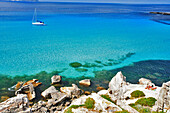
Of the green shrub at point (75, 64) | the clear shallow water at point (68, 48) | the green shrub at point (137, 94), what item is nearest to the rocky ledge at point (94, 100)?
the green shrub at point (137, 94)

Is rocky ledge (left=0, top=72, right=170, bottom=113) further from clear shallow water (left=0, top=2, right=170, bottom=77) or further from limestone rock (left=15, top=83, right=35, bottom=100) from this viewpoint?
clear shallow water (left=0, top=2, right=170, bottom=77)

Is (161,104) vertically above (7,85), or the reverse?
(161,104)

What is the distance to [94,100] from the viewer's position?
703 inches

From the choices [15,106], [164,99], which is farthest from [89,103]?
[164,99]

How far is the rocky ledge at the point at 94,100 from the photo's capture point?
674 inches

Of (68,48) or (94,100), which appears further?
(68,48)

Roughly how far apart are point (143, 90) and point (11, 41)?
55714 millimetres

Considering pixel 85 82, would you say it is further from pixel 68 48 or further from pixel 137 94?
pixel 68 48

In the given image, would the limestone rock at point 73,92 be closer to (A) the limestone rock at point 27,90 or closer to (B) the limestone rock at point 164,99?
(A) the limestone rock at point 27,90

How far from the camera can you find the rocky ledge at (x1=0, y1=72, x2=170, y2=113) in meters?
17.1

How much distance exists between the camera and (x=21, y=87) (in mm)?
30000

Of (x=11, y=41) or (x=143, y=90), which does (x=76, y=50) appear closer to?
(x=11, y=41)

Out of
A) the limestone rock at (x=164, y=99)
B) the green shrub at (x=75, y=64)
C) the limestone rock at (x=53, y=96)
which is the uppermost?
the limestone rock at (x=164, y=99)

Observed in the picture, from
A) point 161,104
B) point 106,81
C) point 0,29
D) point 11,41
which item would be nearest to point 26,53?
point 11,41
